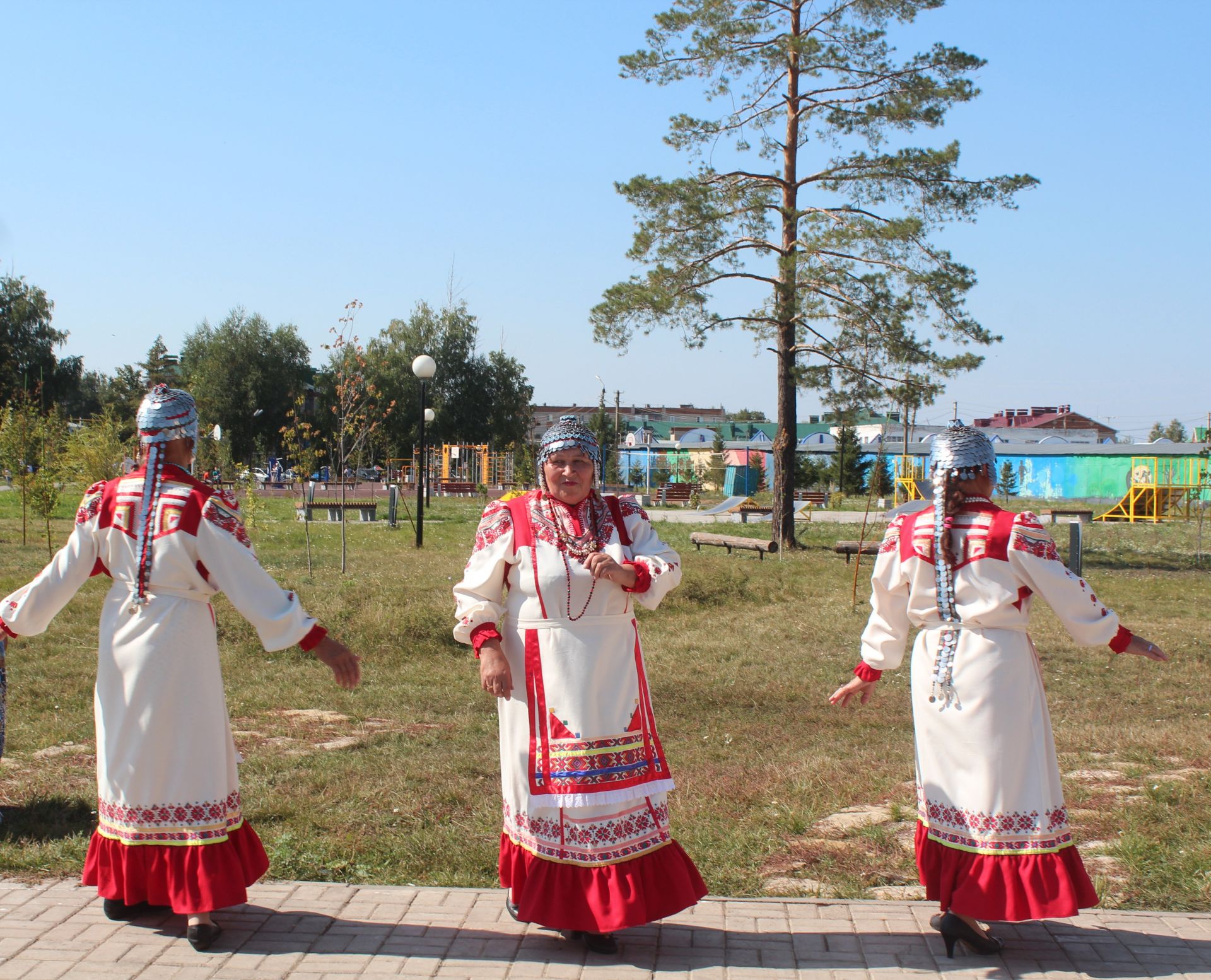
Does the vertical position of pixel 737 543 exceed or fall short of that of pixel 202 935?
it exceeds it

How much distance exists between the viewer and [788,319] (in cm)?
1925

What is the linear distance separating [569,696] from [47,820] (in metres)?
2.92

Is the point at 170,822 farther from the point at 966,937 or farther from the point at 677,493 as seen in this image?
the point at 677,493

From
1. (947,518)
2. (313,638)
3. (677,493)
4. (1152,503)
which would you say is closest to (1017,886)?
(947,518)

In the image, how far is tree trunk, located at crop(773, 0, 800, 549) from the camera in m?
18.8

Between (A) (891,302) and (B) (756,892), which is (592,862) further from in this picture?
(A) (891,302)

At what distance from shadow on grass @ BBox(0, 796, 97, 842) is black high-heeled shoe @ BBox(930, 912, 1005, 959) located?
3.65 m

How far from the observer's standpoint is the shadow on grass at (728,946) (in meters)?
3.67

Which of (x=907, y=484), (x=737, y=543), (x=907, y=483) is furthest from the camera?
(x=907, y=484)

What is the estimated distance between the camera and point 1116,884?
445 cm

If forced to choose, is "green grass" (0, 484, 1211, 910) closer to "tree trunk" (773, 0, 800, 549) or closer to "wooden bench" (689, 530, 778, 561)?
"wooden bench" (689, 530, 778, 561)

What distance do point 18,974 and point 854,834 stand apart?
339cm

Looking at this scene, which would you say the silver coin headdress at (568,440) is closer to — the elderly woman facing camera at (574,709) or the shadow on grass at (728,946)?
the elderly woman facing camera at (574,709)

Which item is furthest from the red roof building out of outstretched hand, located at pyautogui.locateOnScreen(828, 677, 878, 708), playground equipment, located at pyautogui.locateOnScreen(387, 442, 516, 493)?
outstretched hand, located at pyautogui.locateOnScreen(828, 677, 878, 708)
